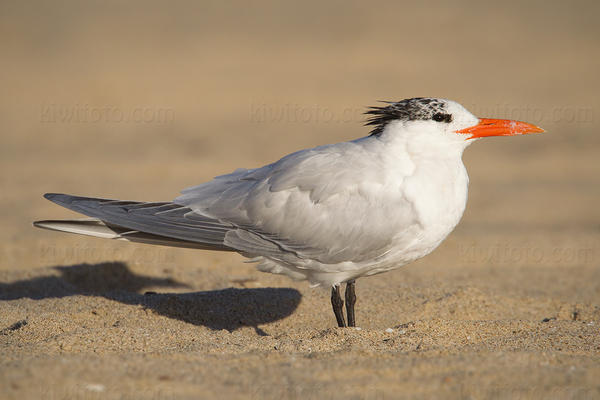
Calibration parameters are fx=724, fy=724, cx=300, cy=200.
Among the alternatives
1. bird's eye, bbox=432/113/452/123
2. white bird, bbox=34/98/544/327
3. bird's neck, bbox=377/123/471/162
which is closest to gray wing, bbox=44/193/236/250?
white bird, bbox=34/98/544/327

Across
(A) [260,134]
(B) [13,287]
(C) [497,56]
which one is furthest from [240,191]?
(C) [497,56]

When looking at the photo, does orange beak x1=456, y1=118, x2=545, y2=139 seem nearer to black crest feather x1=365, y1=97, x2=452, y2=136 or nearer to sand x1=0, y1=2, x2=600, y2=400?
black crest feather x1=365, y1=97, x2=452, y2=136

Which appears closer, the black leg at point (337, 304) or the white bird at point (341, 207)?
the white bird at point (341, 207)

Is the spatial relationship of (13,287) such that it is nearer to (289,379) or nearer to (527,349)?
(289,379)

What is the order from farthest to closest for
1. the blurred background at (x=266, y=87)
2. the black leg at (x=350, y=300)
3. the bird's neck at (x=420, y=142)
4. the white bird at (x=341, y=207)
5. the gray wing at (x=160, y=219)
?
the blurred background at (x=266, y=87) < the black leg at (x=350, y=300) < the gray wing at (x=160, y=219) < the bird's neck at (x=420, y=142) < the white bird at (x=341, y=207)

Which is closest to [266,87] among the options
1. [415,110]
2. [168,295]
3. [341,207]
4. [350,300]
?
[168,295]

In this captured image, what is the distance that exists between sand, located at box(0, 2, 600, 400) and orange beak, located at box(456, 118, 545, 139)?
125cm

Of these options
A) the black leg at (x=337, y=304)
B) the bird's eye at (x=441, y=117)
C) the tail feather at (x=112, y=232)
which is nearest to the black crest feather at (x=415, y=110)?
the bird's eye at (x=441, y=117)

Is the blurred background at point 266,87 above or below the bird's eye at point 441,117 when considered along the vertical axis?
above

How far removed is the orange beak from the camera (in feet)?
15.3

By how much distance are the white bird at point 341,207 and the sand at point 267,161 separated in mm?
509

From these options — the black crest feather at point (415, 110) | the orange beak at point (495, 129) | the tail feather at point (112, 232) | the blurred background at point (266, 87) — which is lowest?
the tail feather at point (112, 232)

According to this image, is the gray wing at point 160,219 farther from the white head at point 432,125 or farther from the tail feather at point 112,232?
the white head at point 432,125

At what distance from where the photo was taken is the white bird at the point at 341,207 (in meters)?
4.40
